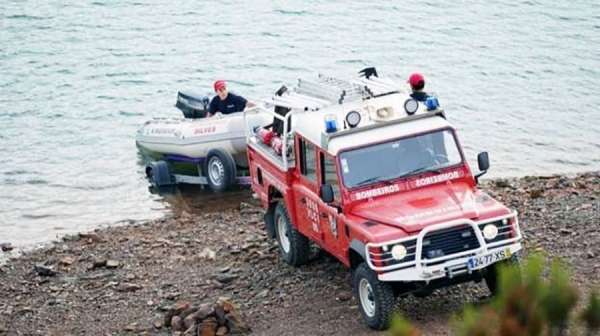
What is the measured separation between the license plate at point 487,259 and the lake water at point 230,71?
363 inches

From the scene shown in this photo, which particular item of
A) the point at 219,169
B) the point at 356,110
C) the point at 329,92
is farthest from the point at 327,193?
the point at 219,169

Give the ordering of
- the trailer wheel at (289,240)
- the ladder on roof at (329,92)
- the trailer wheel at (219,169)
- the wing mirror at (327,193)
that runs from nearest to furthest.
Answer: the wing mirror at (327,193) < the ladder on roof at (329,92) < the trailer wheel at (289,240) < the trailer wheel at (219,169)

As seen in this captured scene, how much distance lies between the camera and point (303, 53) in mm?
32469

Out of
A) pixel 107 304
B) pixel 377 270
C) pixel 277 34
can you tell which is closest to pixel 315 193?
pixel 377 270

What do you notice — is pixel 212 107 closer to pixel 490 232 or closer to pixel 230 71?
pixel 490 232

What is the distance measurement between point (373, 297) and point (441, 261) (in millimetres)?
805

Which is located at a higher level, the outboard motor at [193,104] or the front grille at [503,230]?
the front grille at [503,230]

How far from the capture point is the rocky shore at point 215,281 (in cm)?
1231

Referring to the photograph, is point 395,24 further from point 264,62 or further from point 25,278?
point 25,278

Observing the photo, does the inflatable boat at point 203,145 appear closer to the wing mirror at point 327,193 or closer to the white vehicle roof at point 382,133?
the white vehicle roof at point 382,133

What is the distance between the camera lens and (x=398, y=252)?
10969 millimetres

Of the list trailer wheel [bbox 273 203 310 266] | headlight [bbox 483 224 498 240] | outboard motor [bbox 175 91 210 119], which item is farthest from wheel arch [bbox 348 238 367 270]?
outboard motor [bbox 175 91 210 119]

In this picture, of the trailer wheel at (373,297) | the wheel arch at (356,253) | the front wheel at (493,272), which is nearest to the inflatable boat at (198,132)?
the wheel arch at (356,253)

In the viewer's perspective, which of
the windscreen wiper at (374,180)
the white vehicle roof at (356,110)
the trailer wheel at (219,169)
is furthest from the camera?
the trailer wheel at (219,169)
